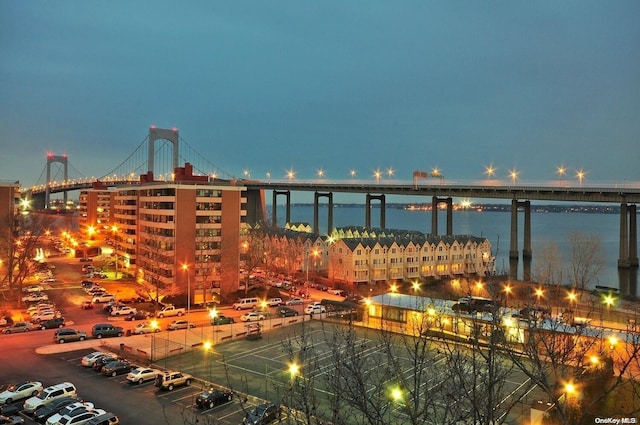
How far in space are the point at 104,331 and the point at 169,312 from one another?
514cm

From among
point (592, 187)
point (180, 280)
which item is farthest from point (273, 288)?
point (592, 187)

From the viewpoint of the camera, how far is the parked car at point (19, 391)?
1617 cm

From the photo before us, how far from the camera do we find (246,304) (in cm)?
3222

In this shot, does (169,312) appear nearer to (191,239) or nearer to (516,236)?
(191,239)

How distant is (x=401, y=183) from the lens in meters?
83.1

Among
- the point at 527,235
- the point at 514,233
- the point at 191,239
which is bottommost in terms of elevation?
the point at 527,235

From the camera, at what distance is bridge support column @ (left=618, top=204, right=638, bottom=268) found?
58.1m

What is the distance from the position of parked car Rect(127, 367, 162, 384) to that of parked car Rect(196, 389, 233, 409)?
3.10m

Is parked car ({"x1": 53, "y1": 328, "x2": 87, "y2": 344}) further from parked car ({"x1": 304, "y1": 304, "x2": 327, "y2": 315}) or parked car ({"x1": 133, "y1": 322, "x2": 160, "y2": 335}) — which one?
parked car ({"x1": 304, "y1": 304, "x2": 327, "y2": 315})

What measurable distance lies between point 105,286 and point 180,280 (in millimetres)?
8699

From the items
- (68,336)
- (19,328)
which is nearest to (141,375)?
(68,336)

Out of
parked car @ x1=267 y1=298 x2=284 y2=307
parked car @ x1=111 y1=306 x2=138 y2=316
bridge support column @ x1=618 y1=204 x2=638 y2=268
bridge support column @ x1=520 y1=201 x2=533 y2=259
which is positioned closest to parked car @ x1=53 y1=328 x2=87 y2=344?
parked car @ x1=111 y1=306 x2=138 y2=316

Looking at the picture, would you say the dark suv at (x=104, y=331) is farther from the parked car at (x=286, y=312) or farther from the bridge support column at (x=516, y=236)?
the bridge support column at (x=516, y=236)

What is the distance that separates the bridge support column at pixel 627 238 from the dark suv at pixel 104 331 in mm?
55364
